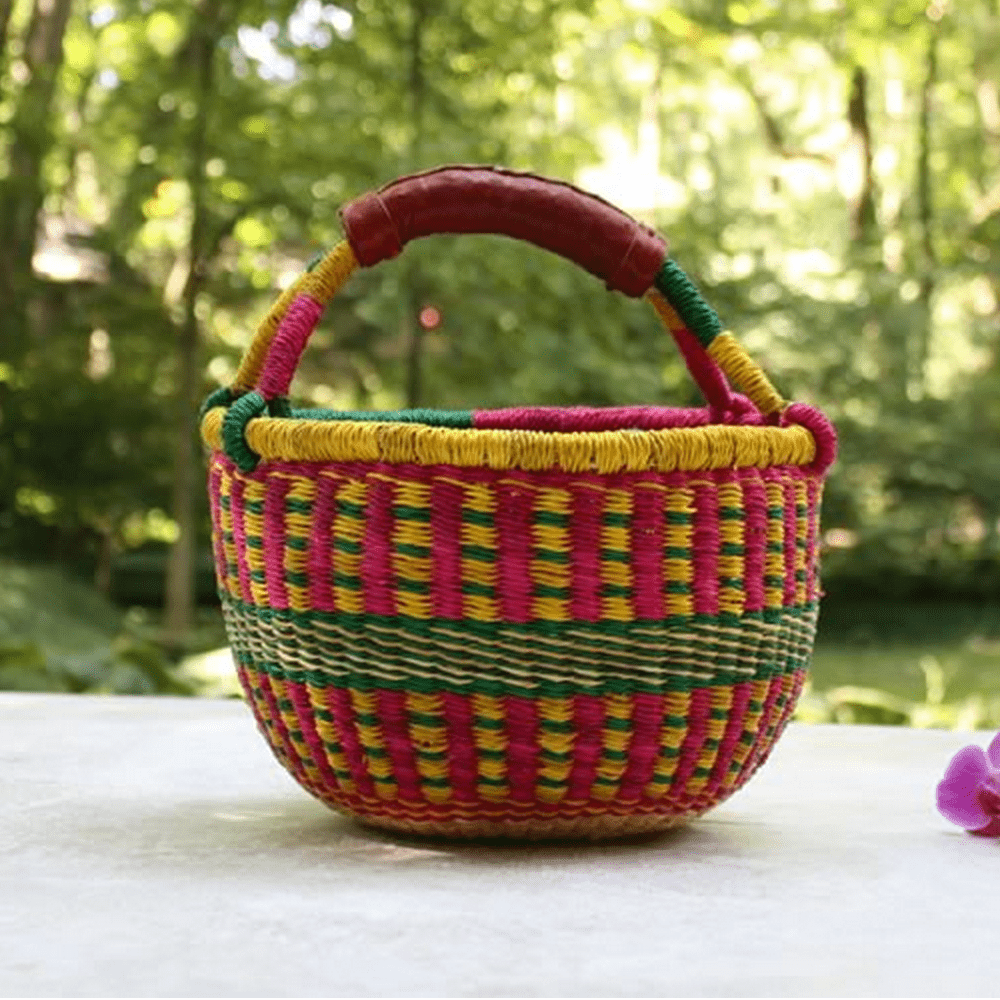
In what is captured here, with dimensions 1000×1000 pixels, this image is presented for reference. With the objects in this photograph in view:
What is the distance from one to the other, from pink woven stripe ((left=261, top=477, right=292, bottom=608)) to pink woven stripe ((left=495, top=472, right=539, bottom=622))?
152mm

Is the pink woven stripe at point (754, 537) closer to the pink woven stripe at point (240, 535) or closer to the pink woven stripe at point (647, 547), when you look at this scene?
the pink woven stripe at point (647, 547)

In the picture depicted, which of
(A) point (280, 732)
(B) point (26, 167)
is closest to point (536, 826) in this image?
(A) point (280, 732)

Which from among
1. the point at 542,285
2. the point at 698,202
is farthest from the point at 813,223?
the point at 542,285

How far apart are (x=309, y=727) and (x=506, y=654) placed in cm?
16

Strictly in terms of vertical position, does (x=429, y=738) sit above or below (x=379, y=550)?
below

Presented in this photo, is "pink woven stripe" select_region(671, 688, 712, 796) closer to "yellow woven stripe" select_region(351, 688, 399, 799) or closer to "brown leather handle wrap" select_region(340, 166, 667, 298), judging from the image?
"yellow woven stripe" select_region(351, 688, 399, 799)


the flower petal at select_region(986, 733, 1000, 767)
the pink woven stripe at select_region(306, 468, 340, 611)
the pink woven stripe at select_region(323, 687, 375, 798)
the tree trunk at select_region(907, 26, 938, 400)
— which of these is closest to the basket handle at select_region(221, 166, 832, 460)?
the pink woven stripe at select_region(306, 468, 340, 611)

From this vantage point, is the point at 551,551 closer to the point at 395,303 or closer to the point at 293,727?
the point at 293,727

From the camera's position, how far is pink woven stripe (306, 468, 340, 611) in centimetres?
121

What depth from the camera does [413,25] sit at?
4074mm

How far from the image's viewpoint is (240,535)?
1295 mm

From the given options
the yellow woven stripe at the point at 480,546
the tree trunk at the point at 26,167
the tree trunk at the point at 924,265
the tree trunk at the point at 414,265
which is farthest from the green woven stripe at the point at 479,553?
the tree trunk at the point at 924,265

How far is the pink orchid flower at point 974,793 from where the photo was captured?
4.75 feet

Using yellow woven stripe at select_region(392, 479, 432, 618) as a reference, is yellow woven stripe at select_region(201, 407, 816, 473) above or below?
above
